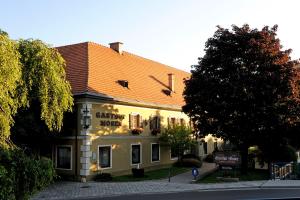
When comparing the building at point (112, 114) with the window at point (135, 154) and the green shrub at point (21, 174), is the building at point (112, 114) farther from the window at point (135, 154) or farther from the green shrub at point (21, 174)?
the green shrub at point (21, 174)

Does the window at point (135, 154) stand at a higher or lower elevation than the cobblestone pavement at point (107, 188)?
higher

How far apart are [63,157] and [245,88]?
12.1 metres

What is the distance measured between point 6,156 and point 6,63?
17.2 feet

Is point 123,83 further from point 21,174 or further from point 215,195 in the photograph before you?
point 21,174

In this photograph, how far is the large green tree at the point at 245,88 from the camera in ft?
89.8

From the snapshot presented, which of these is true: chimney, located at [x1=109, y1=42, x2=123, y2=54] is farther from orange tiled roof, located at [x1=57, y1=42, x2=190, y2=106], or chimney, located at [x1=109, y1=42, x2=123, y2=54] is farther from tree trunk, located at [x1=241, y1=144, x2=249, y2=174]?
tree trunk, located at [x1=241, y1=144, x2=249, y2=174]

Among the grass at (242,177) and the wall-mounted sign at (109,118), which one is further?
the wall-mounted sign at (109,118)

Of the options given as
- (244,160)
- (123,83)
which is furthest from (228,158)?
(123,83)

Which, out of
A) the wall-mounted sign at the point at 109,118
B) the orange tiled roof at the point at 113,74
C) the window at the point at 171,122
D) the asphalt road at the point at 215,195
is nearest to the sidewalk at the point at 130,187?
the asphalt road at the point at 215,195

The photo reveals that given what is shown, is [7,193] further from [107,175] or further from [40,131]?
[107,175]

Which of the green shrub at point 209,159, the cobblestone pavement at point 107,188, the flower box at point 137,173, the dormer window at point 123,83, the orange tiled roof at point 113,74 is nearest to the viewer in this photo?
the cobblestone pavement at point 107,188

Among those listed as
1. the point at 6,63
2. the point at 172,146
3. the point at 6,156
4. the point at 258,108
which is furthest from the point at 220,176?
the point at 6,156

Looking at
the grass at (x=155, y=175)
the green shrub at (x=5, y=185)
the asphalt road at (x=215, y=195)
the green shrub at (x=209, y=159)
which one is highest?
the green shrub at (x=5, y=185)

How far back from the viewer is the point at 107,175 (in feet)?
90.0
